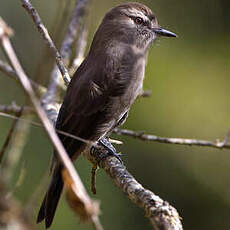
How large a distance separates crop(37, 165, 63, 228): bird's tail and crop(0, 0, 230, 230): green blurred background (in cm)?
150

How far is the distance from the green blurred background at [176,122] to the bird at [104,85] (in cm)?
78

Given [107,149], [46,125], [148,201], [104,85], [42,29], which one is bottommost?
[148,201]

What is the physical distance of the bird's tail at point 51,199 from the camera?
3123mm

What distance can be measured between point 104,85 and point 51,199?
0.99m

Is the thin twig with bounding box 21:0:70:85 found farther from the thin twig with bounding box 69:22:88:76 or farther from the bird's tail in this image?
the bird's tail

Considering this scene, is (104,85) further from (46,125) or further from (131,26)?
(46,125)

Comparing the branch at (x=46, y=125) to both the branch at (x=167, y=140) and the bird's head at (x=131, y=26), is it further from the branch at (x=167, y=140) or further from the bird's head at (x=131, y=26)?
the bird's head at (x=131, y=26)

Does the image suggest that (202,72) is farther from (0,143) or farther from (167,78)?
(0,143)

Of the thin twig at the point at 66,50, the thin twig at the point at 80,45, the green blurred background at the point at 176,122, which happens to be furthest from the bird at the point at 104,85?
the green blurred background at the point at 176,122

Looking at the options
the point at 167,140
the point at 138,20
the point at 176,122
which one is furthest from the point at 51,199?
the point at 176,122

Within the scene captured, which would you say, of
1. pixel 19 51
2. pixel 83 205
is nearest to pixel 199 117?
pixel 19 51

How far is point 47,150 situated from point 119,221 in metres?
1.05

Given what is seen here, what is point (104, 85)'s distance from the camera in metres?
3.71

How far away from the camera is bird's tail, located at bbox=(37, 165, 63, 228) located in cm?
312
